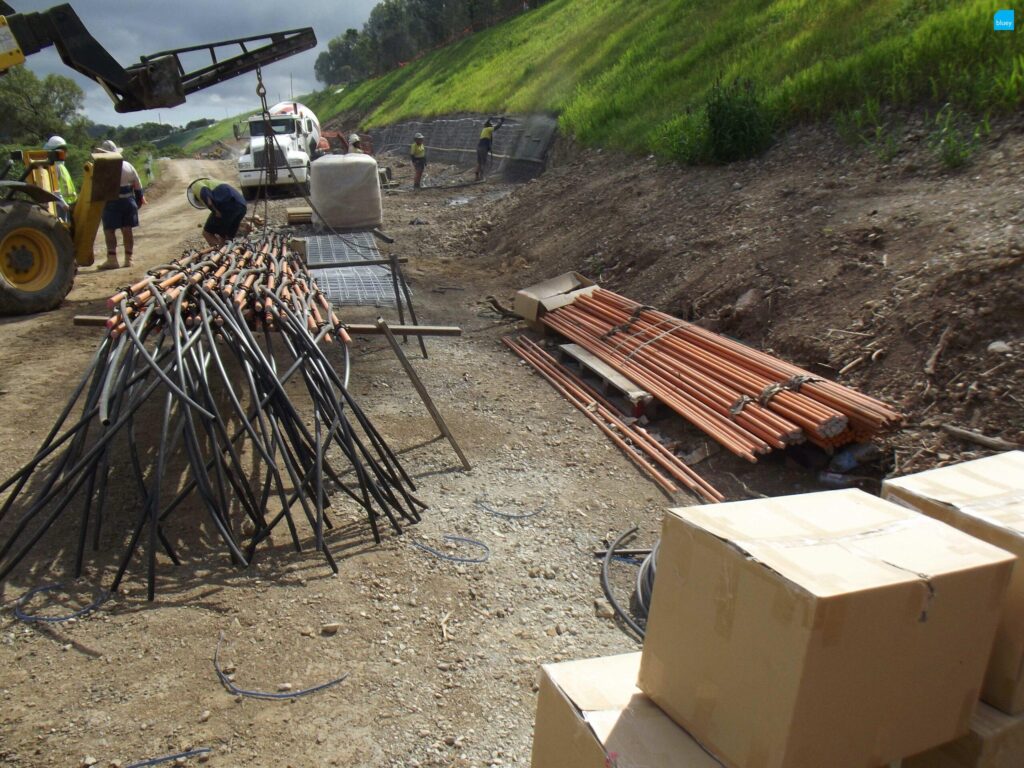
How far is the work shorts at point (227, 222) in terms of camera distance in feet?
26.7

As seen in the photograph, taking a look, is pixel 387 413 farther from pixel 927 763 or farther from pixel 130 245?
pixel 130 245

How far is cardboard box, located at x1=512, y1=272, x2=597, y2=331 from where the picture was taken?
803 cm

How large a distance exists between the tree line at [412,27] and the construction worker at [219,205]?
34.4 m

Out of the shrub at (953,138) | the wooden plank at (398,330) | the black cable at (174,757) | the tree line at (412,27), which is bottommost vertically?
the black cable at (174,757)

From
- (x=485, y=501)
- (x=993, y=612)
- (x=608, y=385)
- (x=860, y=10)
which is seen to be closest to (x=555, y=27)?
(x=860, y=10)

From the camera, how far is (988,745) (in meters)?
1.78

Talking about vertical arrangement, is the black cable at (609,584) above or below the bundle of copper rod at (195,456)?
below

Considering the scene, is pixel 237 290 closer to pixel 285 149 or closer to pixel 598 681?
pixel 598 681

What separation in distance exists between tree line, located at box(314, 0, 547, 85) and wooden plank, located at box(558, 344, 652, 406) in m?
36.0

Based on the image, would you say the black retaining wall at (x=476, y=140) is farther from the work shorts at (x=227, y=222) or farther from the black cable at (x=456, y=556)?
the black cable at (x=456, y=556)

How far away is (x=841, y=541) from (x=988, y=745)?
2.07 feet

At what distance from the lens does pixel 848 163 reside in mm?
7793

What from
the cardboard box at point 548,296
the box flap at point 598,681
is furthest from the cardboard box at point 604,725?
the cardboard box at point 548,296

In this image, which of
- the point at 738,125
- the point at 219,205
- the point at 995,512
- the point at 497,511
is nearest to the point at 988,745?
the point at 995,512
